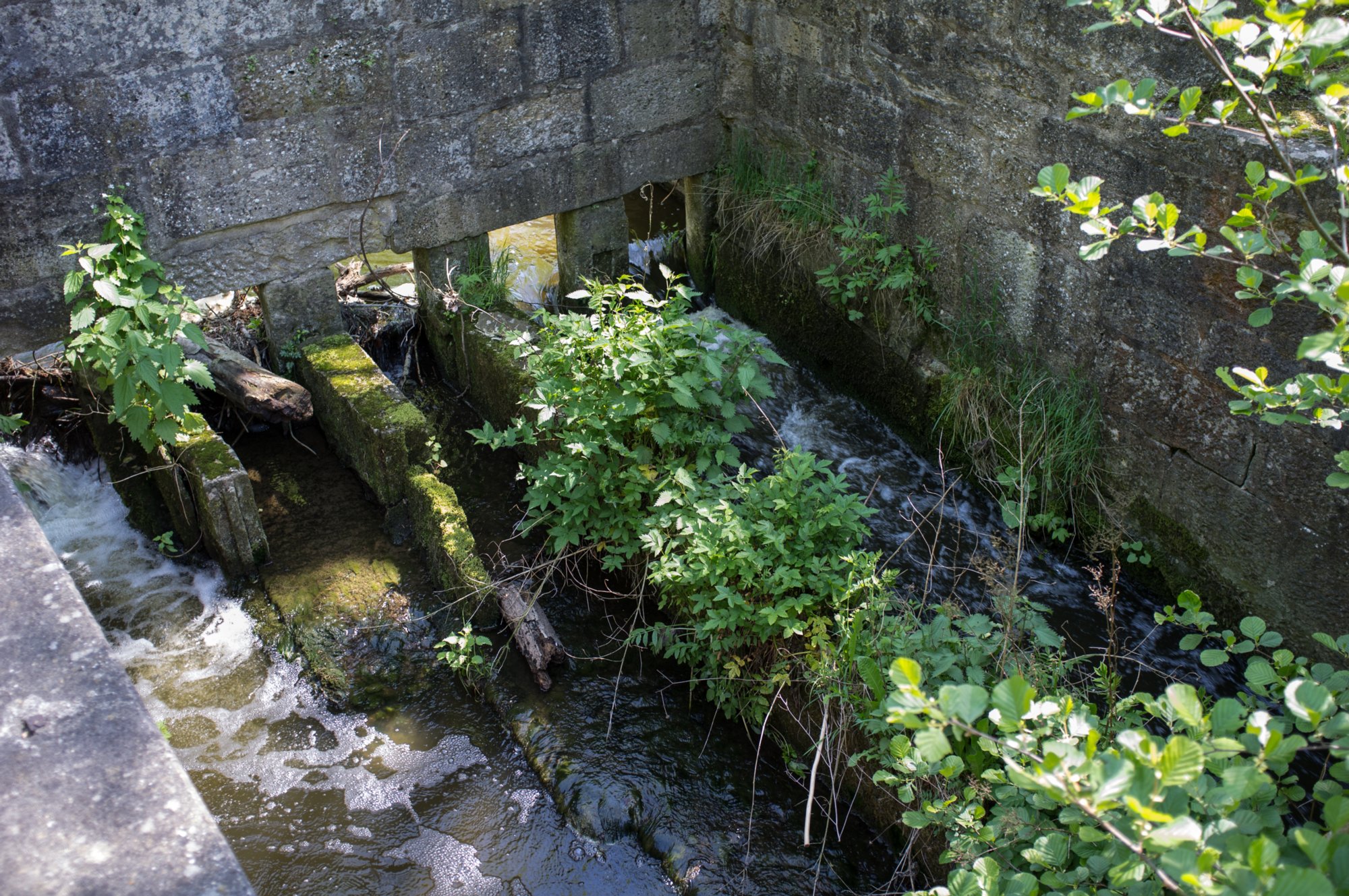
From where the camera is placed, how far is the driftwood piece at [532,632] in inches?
149

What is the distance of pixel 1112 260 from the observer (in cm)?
396

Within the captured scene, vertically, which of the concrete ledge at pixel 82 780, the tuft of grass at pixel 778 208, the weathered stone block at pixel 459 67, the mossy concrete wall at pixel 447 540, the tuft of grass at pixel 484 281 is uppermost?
the weathered stone block at pixel 459 67

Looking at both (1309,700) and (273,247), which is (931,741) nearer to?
(1309,700)

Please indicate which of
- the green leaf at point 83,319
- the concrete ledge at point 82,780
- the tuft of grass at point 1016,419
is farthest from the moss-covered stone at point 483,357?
the concrete ledge at point 82,780

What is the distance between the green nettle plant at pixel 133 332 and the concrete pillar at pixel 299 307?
0.59m

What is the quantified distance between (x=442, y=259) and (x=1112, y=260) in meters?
3.07

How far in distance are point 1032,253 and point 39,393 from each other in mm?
4628

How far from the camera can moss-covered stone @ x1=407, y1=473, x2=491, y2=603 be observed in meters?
3.94

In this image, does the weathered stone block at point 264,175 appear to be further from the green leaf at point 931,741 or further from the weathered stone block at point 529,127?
the green leaf at point 931,741

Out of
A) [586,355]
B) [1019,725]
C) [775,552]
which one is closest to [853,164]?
[586,355]

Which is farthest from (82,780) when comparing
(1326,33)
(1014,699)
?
(1326,33)

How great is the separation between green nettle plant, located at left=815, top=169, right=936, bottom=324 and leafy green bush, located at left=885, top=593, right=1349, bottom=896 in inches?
97.9

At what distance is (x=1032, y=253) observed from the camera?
14.1 ft

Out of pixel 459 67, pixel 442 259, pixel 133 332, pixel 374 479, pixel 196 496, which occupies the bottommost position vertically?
pixel 374 479
